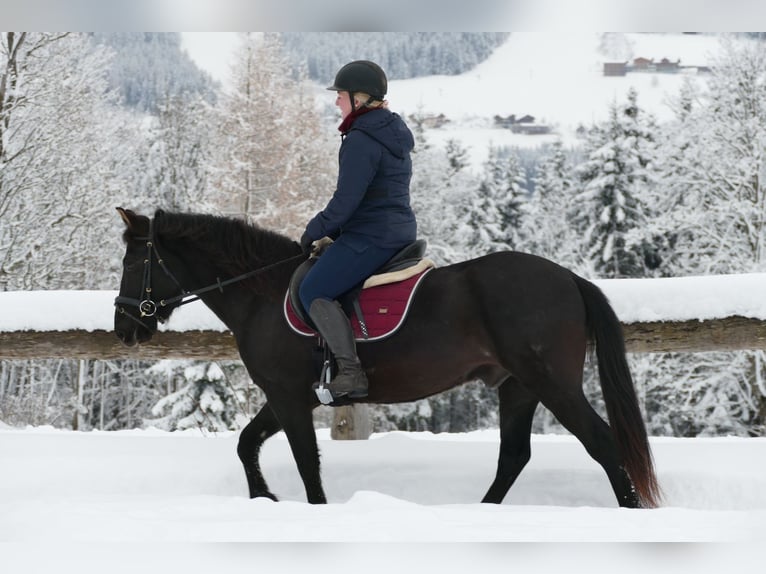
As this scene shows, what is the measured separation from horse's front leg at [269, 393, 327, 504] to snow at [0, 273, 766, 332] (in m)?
1.66

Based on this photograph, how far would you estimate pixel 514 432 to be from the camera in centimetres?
483

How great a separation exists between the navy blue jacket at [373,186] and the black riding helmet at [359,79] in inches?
5.2

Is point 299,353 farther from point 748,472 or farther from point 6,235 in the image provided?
point 6,235

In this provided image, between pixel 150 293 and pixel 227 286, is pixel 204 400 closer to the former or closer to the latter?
pixel 150 293

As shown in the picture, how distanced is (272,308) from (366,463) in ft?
5.07

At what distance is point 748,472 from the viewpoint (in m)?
5.16

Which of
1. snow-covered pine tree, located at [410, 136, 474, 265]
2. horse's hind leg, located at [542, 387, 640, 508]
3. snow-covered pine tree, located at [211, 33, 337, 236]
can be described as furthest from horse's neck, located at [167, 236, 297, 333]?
snow-covered pine tree, located at [410, 136, 474, 265]

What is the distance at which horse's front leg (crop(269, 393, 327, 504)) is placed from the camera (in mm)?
4523

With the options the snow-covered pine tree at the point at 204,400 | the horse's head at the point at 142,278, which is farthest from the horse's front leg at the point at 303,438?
the snow-covered pine tree at the point at 204,400

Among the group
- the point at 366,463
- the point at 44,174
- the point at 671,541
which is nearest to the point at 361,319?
the point at 366,463

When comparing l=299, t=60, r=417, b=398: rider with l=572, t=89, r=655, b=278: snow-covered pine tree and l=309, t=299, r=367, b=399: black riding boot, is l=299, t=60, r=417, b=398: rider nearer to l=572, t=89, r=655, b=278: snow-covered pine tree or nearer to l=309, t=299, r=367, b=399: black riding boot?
l=309, t=299, r=367, b=399: black riding boot

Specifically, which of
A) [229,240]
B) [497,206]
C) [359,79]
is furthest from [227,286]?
[497,206]

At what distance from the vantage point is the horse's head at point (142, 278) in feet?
15.8

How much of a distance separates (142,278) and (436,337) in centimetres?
191
